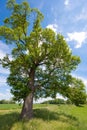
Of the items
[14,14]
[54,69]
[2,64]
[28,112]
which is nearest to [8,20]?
[14,14]

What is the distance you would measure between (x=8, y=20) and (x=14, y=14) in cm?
92

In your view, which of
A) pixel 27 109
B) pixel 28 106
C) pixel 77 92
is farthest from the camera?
pixel 77 92

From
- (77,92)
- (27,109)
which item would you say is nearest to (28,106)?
(27,109)

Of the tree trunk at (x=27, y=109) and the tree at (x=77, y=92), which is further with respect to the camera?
the tree at (x=77, y=92)

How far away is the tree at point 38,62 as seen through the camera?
70.4ft

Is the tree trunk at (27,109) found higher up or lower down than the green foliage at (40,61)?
lower down

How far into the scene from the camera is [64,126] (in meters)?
19.0

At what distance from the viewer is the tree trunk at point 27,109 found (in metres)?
21.3

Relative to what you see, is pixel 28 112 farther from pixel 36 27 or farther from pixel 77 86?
pixel 36 27

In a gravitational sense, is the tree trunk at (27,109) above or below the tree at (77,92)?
below

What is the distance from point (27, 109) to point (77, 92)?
522 cm

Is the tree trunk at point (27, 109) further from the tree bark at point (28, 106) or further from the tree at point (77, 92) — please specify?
the tree at point (77, 92)

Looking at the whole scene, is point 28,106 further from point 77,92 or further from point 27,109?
point 77,92

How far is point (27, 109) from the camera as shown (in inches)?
850
